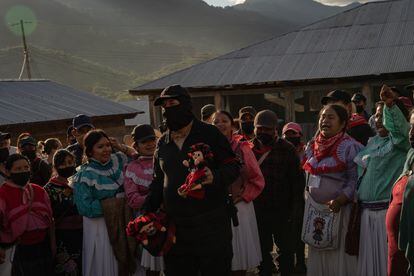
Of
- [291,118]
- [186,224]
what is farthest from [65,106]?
[186,224]

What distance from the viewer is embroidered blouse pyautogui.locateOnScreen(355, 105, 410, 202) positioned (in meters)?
4.80

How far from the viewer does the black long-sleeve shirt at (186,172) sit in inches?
164

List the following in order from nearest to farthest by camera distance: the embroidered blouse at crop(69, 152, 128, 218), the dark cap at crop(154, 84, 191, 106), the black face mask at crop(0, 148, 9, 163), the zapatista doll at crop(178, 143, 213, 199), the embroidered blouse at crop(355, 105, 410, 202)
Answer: the zapatista doll at crop(178, 143, 213, 199), the dark cap at crop(154, 84, 191, 106), the embroidered blouse at crop(355, 105, 410, 202), the embroidered blouse at crop(69, 152, 128, 218), the black face mask at crop(0, 148, 9, 163)

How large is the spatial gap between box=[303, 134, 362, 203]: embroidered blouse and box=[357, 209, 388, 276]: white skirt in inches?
11.2

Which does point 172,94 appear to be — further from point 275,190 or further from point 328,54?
point 328,54

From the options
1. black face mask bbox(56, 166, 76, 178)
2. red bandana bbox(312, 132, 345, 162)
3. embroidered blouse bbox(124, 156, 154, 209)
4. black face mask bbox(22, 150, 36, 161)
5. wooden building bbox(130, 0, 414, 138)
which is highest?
wooden building bbox(130, 0, 414, 138)

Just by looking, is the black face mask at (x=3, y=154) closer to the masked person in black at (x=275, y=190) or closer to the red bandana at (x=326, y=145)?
the masked person in black at (x=275, y=190)

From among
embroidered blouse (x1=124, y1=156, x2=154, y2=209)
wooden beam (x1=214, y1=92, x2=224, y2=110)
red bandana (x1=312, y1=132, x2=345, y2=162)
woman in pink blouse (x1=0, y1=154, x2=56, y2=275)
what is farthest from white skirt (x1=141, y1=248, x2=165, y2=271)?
wooden beam (x1=214, y1=92, x2=224, y2=110)

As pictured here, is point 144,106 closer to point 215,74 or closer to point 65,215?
point 215,74

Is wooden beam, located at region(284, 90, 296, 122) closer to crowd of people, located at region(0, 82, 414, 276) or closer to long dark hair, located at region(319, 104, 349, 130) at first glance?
crowd of people, located at region(0, 82, 414, 276)

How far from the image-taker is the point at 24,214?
5.43 meters

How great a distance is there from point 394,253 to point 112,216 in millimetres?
2715

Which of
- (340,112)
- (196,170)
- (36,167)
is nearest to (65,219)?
(36,167)

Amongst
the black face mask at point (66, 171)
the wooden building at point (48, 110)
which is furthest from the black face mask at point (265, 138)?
the wooden building at point (48, 110)
